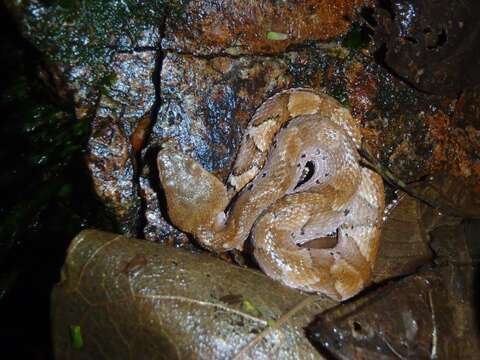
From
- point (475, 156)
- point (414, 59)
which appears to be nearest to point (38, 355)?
point (414, 59)

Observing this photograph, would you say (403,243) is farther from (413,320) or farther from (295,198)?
(295,198)

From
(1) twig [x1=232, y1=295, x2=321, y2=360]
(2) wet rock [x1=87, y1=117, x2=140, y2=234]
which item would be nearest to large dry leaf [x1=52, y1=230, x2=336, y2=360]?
(1) twig [x1=232, y1=295, x2=321, y2=360]

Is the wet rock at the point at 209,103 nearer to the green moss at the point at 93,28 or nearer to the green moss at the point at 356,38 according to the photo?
the green moss at the point at 93,28

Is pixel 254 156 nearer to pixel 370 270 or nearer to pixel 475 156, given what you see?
pixel 370 270

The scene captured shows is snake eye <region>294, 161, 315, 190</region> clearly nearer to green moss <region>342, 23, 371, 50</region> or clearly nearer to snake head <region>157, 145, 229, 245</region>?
snake head <region>157, 145, 229, 245</region>

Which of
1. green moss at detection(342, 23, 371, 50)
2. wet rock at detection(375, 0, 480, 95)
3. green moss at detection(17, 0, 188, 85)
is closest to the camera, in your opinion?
green moss at detection(17, 0, 188, 85)

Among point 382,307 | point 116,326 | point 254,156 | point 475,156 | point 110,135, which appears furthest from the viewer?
point 475,156
